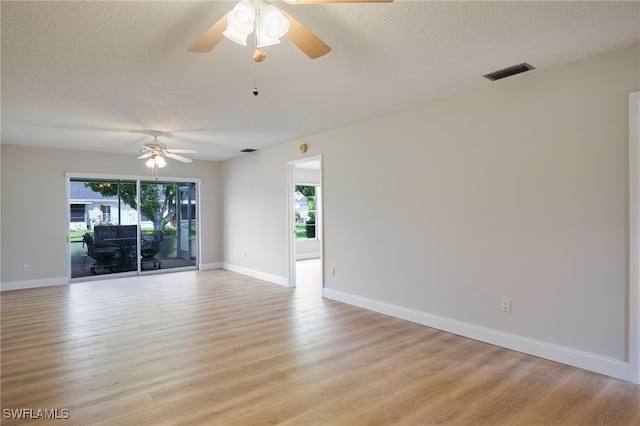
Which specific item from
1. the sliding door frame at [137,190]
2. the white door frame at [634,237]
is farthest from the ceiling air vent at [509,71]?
the sliding door frame at [137,190]

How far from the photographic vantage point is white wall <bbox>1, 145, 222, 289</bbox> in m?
6.00

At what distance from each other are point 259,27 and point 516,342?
3.33 m

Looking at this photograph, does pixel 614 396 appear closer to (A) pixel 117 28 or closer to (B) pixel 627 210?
(B) pixel 627 210

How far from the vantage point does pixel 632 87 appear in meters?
2.64

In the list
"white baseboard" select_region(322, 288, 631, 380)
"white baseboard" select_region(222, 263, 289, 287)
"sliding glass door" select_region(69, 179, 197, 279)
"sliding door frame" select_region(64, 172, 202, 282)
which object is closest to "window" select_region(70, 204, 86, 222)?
"sliding glass door" select_region(69, 179, 197, 279)

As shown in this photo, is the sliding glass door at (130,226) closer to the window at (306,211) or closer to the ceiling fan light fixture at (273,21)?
the window at (306,211)

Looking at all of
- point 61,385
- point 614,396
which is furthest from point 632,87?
point 61,385

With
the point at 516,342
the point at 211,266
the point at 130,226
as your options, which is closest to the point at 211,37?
the point at 516,342

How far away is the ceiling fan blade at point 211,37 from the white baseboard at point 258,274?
15.2 ft

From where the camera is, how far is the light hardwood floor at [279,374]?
7.40ft

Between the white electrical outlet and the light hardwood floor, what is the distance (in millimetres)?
378

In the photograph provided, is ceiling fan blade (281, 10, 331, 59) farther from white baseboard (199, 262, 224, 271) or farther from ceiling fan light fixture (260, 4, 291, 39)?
white baseboard (199, 262, 224, 271)

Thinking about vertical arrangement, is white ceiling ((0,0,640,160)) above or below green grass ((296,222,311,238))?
above

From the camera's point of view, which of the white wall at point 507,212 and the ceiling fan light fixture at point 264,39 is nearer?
the ceiling fan light fixture at point 264,39
